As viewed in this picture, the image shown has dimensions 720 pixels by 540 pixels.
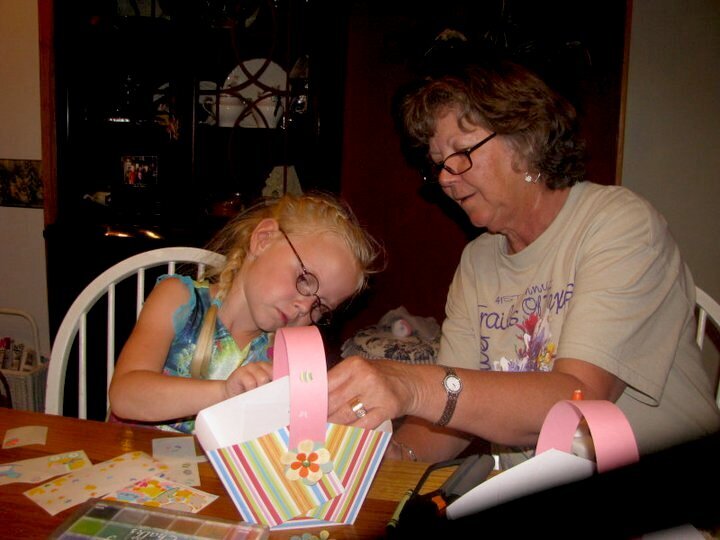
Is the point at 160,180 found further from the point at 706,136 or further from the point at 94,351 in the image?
the point at 706,136

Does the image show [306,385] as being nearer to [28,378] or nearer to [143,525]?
[143,525]

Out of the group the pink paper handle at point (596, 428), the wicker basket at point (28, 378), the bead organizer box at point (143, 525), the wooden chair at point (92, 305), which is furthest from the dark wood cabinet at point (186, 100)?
the pink paper handle at point (596, 428)

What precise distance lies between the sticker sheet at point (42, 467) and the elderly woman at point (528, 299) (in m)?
0.45

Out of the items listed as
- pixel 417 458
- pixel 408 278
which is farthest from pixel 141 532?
pixel 408 278

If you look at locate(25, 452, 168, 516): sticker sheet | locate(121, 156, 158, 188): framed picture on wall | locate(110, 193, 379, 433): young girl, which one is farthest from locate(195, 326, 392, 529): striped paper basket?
locate(121, 156, 158, 188): framed picture on wall

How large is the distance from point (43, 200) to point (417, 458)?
264 cm

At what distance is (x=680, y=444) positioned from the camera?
20 centimetres

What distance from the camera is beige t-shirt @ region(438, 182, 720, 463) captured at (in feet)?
3.51

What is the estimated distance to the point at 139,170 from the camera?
9.40 ft

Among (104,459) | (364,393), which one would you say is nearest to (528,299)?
Answer: (364,393)

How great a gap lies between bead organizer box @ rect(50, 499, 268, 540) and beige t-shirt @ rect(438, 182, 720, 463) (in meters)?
0.64

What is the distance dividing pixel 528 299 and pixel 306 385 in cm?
78

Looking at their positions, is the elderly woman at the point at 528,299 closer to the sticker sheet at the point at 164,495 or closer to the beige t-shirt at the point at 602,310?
the beige t-shirt at the point at 602,310

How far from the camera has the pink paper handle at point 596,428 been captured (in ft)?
1.76
